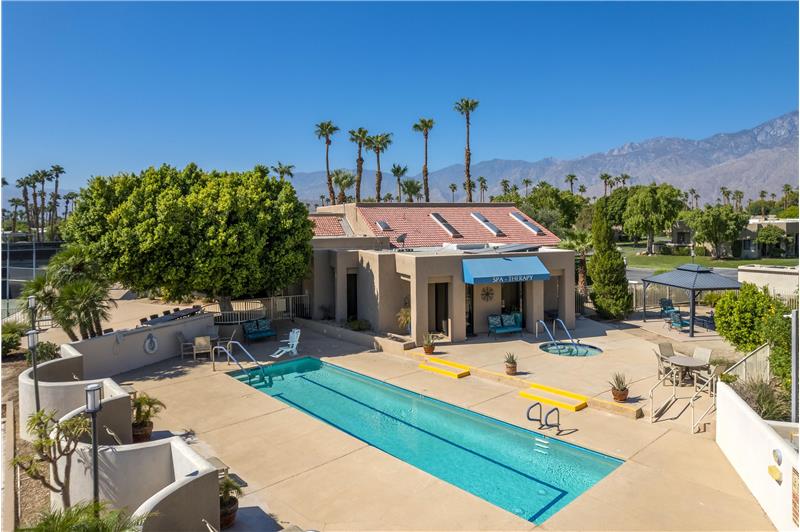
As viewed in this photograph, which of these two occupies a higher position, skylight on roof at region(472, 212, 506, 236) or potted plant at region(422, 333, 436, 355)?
skylight on roof at region(472, 212, 506, 236)

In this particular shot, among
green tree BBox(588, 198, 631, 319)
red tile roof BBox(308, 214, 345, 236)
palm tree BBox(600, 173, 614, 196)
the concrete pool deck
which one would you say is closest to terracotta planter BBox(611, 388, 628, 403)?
the concrete pool deck

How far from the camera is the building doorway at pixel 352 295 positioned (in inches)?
973

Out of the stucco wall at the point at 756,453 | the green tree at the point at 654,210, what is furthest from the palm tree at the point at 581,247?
the green tree at the point at 654,210

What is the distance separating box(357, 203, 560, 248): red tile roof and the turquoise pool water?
49.6 ft

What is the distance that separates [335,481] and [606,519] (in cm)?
489

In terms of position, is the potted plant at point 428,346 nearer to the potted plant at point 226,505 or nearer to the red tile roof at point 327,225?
the potted plant at point 226,505

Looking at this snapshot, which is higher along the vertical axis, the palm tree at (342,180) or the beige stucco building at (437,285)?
the palm tree at (342,180)

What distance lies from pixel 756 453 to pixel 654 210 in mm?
70787

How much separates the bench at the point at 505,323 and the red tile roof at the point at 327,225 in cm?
1320

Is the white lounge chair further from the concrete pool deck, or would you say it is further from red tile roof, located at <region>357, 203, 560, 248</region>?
red tile roof, located at <region>357, 203, 560, 248</region>

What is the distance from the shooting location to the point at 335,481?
973 cm

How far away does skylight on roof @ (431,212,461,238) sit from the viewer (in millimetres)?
32719

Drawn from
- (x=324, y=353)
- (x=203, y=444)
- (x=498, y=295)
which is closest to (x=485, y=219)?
(x=498, y=295)

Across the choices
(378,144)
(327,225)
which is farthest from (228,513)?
(378,144)
